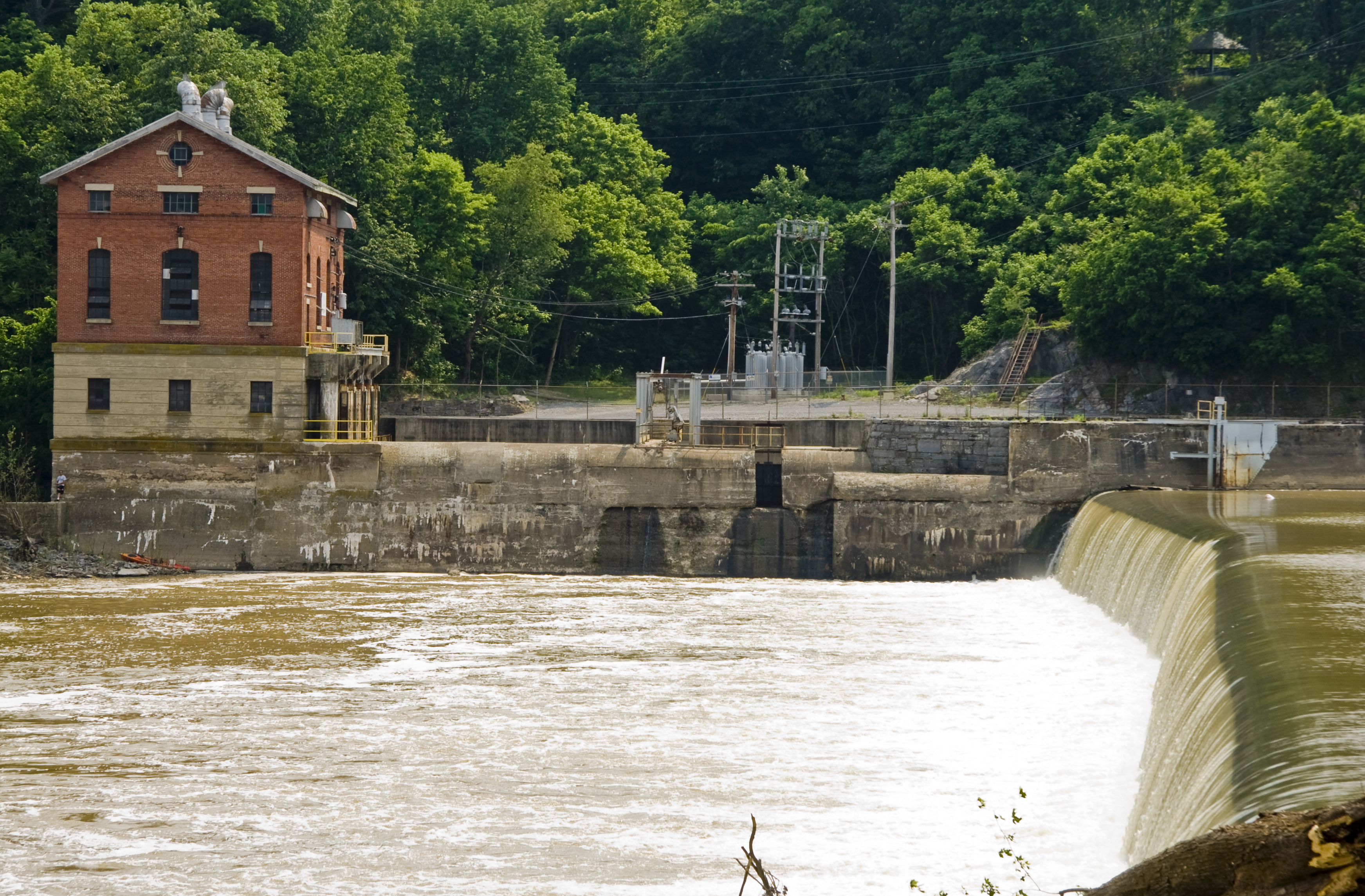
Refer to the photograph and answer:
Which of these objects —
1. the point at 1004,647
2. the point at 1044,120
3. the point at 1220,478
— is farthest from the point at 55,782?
the point at 1044,120

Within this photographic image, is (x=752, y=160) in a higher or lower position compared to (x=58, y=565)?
higher

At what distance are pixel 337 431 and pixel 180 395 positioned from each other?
4164 millimetres

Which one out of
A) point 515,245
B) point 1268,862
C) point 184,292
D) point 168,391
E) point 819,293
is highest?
point 515,245

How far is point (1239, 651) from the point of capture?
14.9 m

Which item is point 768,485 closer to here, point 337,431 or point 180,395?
point 337,431

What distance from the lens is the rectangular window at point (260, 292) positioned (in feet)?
122

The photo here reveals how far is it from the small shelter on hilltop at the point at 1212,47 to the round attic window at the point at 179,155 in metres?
51.0

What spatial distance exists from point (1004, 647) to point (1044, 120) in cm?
4606

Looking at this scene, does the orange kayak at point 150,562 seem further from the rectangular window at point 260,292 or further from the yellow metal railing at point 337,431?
the rectangular window at point 260,292

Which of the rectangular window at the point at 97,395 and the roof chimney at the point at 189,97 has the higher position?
the roof chimney at the point at 189,97

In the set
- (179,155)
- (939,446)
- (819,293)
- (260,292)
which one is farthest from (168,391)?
(819,293)

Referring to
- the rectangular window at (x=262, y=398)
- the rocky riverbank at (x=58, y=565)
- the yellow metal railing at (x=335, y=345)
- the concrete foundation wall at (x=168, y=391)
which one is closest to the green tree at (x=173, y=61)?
the yellow metal railing at (x=335, y=345)

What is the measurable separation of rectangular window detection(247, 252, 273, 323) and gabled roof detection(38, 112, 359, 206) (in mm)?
2368

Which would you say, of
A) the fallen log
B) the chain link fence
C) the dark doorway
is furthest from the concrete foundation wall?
the fallen log
